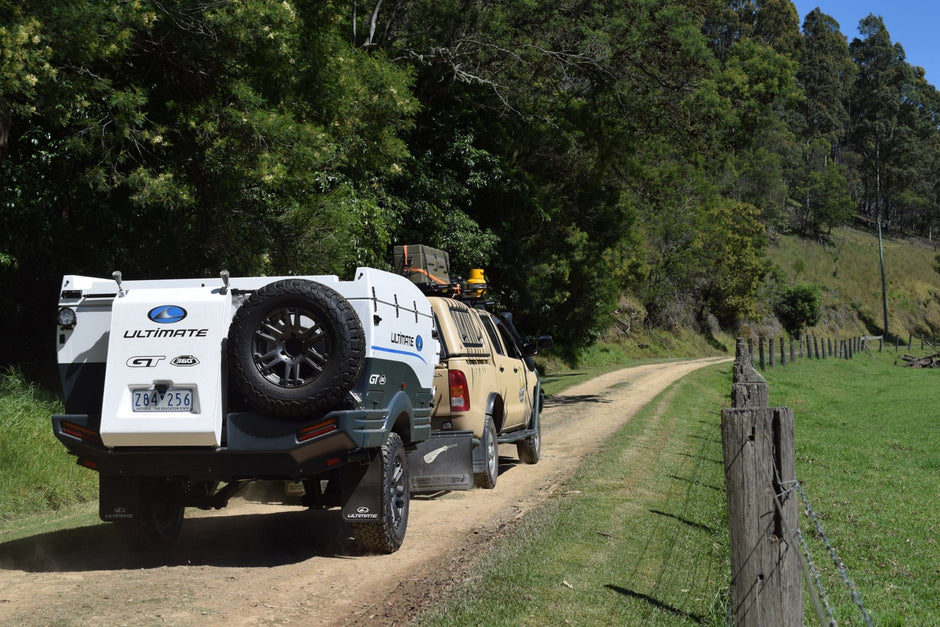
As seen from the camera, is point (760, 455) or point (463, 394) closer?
point (760, 455)

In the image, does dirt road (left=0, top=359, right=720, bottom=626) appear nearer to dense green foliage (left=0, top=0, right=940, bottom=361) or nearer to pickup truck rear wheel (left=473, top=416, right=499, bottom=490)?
pickup truck rear wheel (left=473, top=416, right=499, bottom=490)

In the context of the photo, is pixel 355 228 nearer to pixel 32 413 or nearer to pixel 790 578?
pixel 32 413

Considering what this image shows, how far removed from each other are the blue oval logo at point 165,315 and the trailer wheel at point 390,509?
1.93 meters

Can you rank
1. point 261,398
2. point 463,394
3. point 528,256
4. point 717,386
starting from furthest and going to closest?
point 717,386 → point 528,256 → point 463,394 → point 261,398

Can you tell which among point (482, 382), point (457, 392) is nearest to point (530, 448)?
point (482, 382)

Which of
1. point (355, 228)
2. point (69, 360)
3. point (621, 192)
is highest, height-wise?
point (621, 192)

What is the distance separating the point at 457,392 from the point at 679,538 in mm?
2918

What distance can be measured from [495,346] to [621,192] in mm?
18380

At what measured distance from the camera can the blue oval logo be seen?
6922 millimetres

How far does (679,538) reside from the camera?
8.20 m

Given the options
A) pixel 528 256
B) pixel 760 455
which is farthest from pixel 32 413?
pixel 528 256

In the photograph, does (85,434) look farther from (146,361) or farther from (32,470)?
(32,470)

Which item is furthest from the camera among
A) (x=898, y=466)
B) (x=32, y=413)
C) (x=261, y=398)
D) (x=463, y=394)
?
(x=898, y=466)

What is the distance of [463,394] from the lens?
32.9 feet
